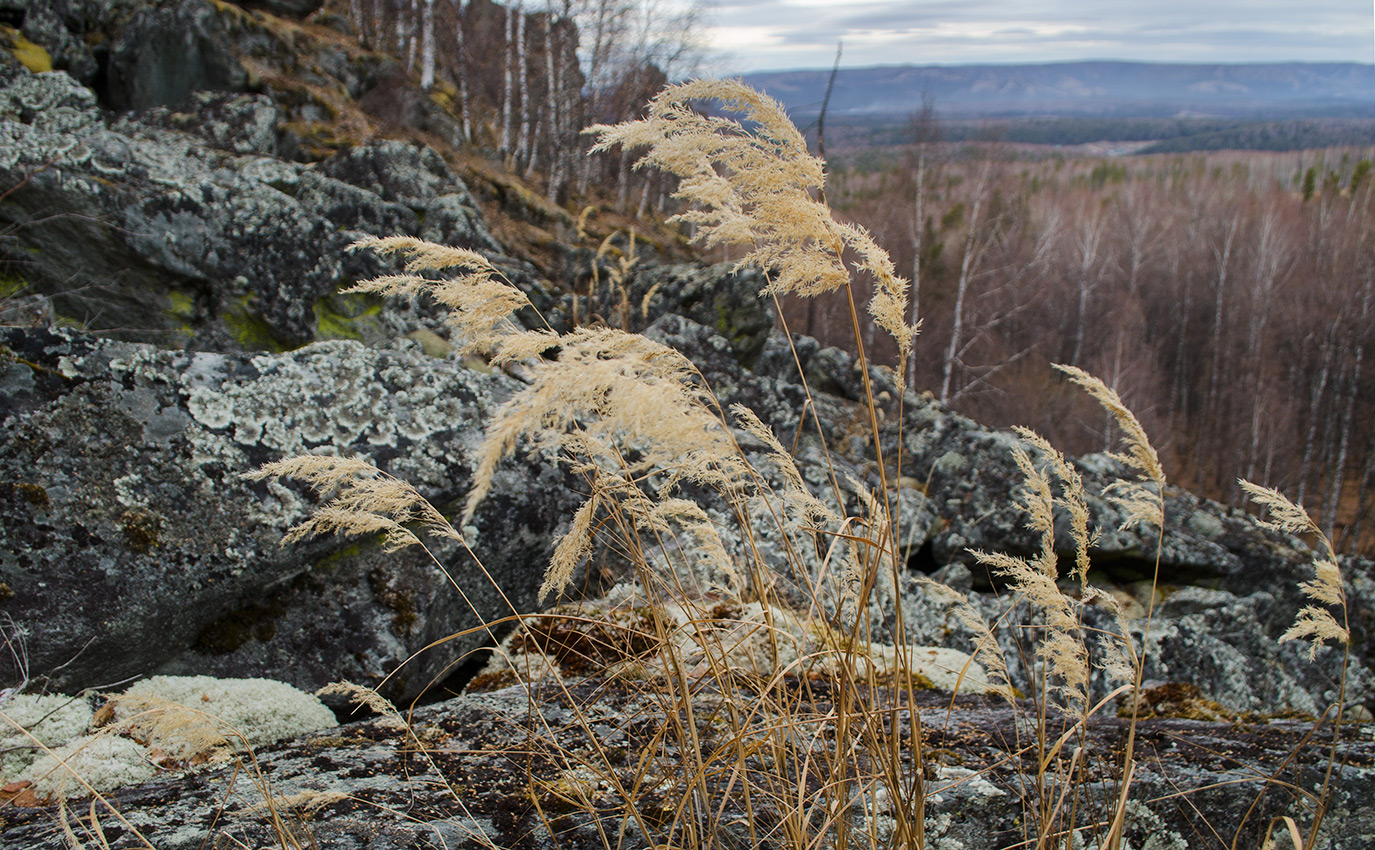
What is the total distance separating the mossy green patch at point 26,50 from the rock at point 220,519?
9.51m

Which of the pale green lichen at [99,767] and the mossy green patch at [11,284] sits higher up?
the mossy green patch at [11,284]

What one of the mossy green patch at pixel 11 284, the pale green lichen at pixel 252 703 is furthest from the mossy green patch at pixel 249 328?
the pale green lichen at pixel 252 703

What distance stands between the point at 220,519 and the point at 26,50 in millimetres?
10786

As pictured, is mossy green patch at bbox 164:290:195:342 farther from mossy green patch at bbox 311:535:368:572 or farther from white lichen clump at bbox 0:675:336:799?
white lichen clump at bbox 0:675:336:799

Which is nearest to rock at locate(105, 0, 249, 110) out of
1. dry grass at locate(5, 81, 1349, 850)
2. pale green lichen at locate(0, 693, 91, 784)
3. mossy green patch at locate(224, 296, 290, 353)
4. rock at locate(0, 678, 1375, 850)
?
mossy green patch at locate(224, 296, 290, 353)

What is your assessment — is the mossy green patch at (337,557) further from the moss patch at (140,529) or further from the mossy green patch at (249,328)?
the mossy green patch at (249,328)

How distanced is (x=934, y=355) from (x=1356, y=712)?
29641 mm

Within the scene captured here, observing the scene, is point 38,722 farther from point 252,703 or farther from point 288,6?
point 288,6

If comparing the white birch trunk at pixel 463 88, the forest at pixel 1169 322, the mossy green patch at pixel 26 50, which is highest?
the white birch trunk at pixel 463 88

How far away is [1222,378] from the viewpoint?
36094 mm

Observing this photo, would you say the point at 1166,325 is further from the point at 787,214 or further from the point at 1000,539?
the point at 787,214

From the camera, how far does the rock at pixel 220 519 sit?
270 centimetres

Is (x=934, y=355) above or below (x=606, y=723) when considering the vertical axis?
below

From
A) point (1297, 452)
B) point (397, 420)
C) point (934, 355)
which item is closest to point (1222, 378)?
point (1297, 452)
